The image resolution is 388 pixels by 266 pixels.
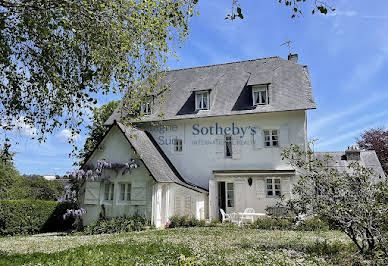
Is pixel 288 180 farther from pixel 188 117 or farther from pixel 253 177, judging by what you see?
pixel 188 117

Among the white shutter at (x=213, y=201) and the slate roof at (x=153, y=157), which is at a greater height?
the slate roof at (x=153, y=157)

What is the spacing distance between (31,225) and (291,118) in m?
15.8

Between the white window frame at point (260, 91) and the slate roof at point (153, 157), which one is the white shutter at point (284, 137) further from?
the slate roof at point (153, 157)

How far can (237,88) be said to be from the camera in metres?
18.0

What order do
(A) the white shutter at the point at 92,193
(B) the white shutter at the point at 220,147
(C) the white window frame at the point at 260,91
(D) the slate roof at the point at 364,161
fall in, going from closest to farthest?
(A) the white shutter at the point at 92,193 < (C) the white window frame at the point at 260,91 < (B) the white shutter at the point at 220,147 < (D) the slate roof at the point at 364,161

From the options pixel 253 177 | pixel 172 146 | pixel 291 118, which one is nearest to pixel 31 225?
pixel 172 146

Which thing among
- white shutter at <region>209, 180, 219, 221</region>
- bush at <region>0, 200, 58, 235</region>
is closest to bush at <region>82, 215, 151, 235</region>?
white shutter at <region>209, 180, 219, 221</region>

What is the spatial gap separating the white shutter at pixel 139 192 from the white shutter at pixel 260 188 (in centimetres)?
630

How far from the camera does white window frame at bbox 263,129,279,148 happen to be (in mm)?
15988

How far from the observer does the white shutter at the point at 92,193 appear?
1419 centimetres

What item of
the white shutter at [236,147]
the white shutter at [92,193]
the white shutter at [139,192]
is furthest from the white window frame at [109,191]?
the white shutter at [236,147]

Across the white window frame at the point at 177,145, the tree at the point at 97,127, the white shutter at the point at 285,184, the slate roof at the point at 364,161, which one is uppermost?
the tree at the point at 97,127

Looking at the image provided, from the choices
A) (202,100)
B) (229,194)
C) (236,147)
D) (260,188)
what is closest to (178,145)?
(202,100)

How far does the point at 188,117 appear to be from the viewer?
17.0m
